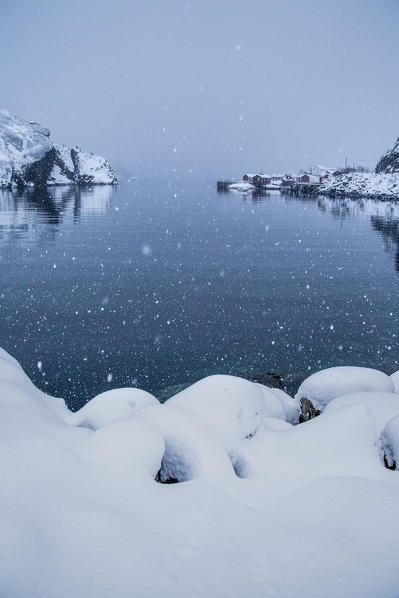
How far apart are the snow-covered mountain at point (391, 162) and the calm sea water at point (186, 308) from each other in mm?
110153

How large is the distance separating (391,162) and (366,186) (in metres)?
17.9

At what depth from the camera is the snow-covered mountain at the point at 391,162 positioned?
134250mm

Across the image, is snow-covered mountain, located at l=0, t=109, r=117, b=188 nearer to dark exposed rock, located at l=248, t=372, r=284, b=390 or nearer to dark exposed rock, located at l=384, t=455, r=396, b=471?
dark exposed rock, located at l=248, t=372, r=284, b=390

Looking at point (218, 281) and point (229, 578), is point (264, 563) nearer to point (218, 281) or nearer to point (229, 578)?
point (229, 578)

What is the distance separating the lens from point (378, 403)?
6535 mm

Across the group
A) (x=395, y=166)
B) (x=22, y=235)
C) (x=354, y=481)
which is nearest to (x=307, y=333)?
(x=354, y=481)

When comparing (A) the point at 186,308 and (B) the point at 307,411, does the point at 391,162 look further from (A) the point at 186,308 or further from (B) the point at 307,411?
(B) the point at 307,411

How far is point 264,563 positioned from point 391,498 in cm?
164

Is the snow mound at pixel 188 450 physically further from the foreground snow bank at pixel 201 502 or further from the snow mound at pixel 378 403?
the snow mound at pixel 378 403

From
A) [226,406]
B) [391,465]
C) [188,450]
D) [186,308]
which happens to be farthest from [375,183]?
[188,450]

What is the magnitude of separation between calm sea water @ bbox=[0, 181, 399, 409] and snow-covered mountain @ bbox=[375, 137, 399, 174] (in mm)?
110153

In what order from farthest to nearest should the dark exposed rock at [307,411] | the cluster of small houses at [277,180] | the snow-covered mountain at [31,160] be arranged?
the cluster of small houses at [277,180] < the snow-covered mountain at [31,160] < the dark exposed rock at [307,411]

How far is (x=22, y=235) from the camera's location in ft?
127

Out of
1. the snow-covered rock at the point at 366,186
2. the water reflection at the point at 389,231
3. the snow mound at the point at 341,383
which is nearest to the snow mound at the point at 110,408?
the snow mound at the point at 341,383
